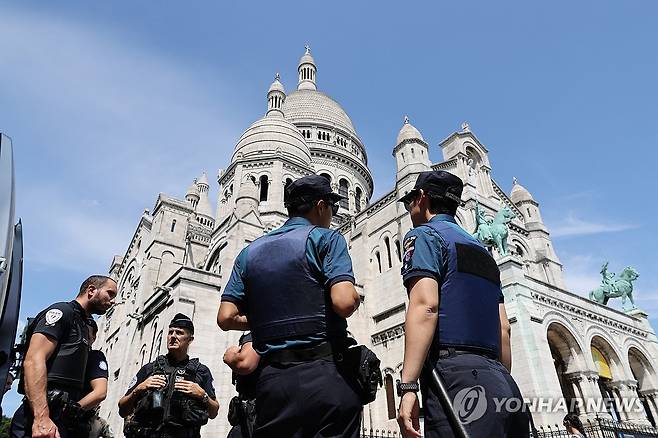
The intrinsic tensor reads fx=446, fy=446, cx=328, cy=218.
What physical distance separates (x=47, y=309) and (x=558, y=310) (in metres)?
17.7

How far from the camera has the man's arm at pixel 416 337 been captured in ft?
8.87

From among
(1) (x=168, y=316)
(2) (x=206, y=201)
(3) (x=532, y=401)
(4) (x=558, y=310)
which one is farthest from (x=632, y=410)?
(2) (x=206, y=201)

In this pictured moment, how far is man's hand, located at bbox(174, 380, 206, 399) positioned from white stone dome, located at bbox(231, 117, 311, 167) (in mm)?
29290

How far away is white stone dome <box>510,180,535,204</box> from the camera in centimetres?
2797

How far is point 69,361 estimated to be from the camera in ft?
13.0

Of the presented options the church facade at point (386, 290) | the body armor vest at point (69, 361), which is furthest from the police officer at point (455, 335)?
the church facade at point (386, 290)

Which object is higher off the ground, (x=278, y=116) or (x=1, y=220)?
(x=278, y=116)

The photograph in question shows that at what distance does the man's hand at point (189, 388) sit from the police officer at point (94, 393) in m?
0.67

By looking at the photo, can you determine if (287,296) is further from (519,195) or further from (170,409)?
(519,195)

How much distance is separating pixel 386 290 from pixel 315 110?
29.7 metres

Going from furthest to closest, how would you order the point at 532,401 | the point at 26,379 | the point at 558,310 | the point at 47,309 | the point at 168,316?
the point at 168,316 < the point at 558,310 < the point at 532,401 < the point at 47,309 < the point at 26,379

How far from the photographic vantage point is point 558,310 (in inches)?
679

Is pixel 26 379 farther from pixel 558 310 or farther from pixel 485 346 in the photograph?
pixel 558 310

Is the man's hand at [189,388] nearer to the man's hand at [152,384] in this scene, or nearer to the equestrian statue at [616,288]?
the man's hand at [152,384]
